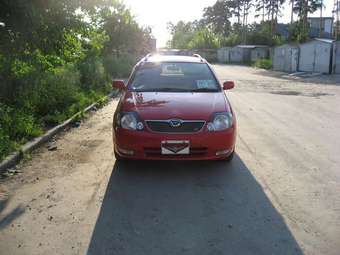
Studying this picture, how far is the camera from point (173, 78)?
712cm

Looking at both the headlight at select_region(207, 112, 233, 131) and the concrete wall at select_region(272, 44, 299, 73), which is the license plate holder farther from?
the concrete wall at select_region(272, 44, 299, 73)

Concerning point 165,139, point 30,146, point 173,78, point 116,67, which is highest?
point 173,78

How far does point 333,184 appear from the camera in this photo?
216 inches

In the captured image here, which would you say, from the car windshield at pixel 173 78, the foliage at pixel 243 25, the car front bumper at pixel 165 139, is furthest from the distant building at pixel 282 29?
the car front bumper at pixel 165 139

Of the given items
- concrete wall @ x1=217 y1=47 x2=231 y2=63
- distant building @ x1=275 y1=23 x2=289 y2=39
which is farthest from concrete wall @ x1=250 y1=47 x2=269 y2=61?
distant building @ x1=275 y1=23 x2=289 y2=39

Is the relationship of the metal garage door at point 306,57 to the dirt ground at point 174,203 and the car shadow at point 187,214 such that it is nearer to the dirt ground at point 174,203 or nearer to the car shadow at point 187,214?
the dirt ground at point 174,203

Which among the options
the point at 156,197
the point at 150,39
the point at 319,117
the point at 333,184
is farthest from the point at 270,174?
the point at 150,39

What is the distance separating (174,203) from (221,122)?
4.89ft

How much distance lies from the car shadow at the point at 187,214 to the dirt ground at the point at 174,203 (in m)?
0.01

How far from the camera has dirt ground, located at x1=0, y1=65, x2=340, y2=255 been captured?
385 centimetres

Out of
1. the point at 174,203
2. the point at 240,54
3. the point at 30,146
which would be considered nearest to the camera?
the point at 174,203

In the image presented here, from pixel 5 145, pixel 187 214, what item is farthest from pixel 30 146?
pixel 187 214

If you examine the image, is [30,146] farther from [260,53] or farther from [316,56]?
[260,53]

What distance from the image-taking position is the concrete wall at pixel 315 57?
3206 cm
